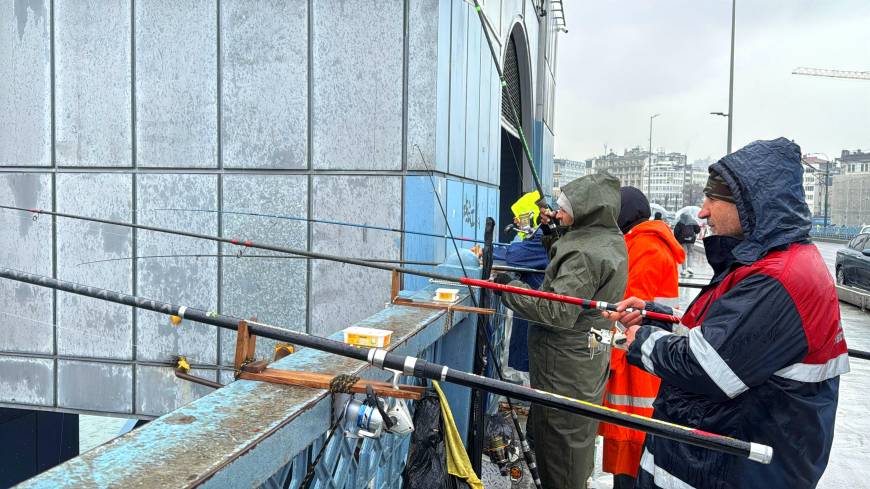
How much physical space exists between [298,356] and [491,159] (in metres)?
7.12

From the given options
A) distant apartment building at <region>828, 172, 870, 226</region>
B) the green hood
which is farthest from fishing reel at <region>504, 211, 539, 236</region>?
distant apartment building at <region>828, 172, 870, 226</region>

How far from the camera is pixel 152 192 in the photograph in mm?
6438

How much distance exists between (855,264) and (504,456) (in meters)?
15.4

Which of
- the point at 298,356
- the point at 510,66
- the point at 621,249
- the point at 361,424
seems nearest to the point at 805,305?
the point at 361,424

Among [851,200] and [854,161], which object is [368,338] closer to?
[851,200]

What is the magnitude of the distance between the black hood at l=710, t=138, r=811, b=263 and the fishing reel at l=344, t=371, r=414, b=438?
1.17 m

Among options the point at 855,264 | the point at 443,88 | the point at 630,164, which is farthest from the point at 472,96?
the point at 630,164

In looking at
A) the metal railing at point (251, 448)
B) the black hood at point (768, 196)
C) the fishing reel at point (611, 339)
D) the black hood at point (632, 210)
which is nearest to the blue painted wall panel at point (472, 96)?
the black hood at point (632, 210)

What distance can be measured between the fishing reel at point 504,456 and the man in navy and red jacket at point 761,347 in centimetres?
231

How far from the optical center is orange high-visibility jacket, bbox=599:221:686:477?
14.5ft

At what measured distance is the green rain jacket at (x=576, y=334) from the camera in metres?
3.72

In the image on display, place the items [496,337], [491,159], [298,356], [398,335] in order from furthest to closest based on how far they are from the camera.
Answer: [491,159] < [496,337] < [398,335] < [298,356]

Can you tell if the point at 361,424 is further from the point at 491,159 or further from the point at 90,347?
the point at 491,159

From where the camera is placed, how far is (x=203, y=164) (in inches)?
249
